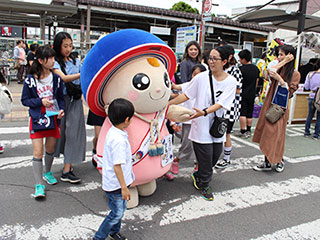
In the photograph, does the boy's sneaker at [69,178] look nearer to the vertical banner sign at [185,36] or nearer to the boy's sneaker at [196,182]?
the boy's sneaker at [196,182]

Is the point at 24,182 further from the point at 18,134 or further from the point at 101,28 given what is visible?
the point at 101,28

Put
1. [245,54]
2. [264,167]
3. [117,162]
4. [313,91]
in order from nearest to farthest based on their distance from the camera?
[117,162] → [264,167] → [245,54] → [313,91]

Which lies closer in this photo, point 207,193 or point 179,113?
point 179,113

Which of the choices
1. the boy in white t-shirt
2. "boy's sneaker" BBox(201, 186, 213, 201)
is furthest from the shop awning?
the boy in white t-shirt

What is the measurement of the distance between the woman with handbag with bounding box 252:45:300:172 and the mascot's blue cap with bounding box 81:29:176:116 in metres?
2.18

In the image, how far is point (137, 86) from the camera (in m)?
2.98

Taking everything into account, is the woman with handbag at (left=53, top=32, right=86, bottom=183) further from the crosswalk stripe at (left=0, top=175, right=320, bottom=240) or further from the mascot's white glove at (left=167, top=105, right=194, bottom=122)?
the mascot's white glove at (left=167, top=105, right=194, bottom=122)

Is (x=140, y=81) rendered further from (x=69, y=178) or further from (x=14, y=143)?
(x=14, y=143)

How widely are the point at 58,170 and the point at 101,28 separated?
71.2ft

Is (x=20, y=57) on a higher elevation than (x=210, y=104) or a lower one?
higher

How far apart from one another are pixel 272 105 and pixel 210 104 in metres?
1.46

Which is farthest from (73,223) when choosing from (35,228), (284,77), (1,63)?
(1,63)

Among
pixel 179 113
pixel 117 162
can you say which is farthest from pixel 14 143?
pixel 117 162

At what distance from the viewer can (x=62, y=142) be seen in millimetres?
3941
